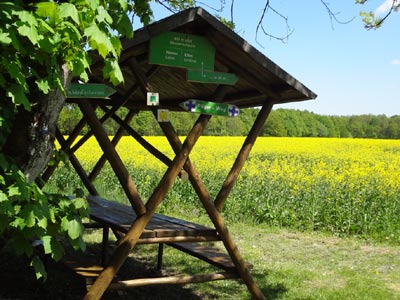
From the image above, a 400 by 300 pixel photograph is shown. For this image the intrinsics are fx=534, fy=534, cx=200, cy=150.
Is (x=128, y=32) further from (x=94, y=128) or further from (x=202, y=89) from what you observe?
(x=202, y=89)

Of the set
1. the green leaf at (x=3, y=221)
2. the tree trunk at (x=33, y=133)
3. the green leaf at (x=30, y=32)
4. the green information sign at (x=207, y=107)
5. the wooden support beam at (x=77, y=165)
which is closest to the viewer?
the green leaf at (x=30, y=32)

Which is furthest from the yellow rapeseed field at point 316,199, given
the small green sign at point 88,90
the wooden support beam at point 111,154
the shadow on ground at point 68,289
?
the small green sign at point 88,90

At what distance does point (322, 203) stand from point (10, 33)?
8.53 meters

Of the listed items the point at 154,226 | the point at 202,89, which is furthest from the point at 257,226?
the point at 154,226

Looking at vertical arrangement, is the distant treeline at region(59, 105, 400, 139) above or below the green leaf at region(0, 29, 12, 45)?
above

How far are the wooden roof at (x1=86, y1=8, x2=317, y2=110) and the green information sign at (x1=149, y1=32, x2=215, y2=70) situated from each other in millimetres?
79

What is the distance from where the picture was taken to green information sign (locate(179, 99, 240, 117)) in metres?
4.94

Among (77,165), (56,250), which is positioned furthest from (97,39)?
(77,165)

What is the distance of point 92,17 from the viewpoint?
265 cm

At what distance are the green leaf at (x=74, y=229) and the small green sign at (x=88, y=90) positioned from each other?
149 cm

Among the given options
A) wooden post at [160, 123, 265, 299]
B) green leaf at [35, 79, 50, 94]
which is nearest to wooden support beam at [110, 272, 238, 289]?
wooden post at [160, 123, 265, 299]

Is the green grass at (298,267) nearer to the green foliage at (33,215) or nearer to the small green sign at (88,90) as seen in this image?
the small green sign at (88,90)

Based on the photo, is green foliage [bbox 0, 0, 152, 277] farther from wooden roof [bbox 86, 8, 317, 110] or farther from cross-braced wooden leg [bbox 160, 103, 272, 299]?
cross-braced wooden leg [bbox 160, 103, 272, 299]

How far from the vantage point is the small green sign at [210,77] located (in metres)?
4.97
